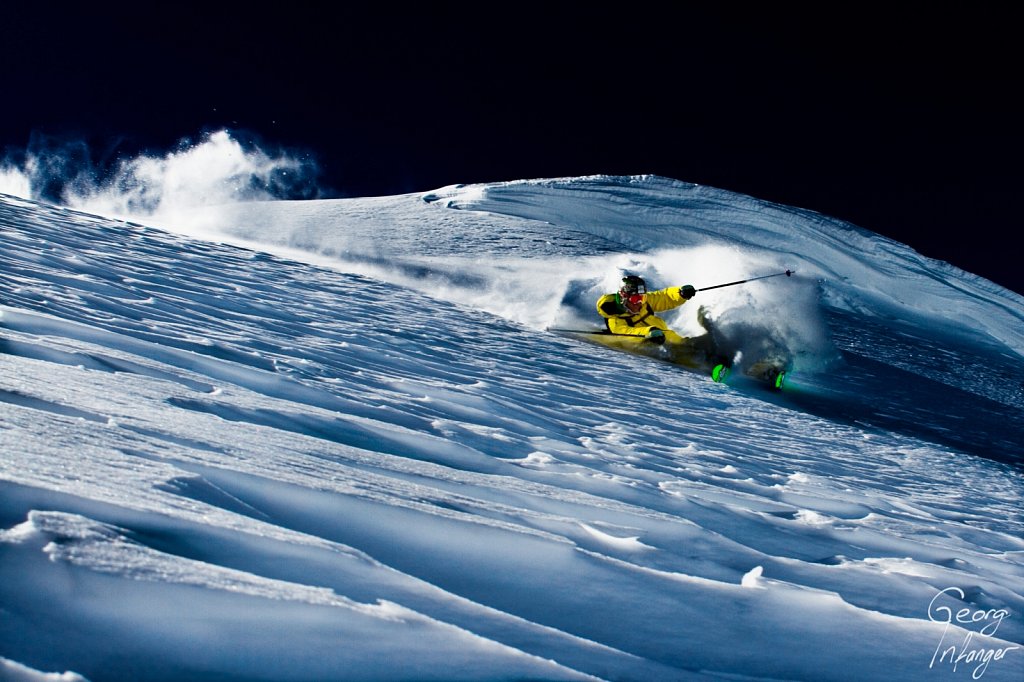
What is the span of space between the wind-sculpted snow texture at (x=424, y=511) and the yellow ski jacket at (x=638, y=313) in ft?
6.79

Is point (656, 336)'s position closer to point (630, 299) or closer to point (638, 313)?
point (638, 313)

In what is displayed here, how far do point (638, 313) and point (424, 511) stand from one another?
22.9ft

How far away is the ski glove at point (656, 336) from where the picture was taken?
307 inches

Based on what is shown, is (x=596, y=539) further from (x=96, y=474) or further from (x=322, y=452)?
(x=96, y=474)

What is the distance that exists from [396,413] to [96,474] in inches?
58.1

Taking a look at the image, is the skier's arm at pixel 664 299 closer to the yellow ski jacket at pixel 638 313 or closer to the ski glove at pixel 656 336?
the yellow ski jacket at pixel 638 313

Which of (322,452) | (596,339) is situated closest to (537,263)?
(596,339)

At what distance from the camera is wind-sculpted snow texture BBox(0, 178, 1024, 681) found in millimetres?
994

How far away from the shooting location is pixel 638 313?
831cm

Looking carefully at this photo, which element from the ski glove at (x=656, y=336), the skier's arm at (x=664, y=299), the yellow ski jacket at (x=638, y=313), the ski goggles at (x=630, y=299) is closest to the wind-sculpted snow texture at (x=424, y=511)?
the ski glove at (x=656, y=336)

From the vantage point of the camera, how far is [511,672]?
3.41 ft

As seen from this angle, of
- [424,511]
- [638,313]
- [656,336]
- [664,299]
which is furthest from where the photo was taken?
[664,299]

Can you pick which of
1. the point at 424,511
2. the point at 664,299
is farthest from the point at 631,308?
the point at 424,511

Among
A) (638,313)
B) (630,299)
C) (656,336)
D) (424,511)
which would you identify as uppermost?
(630,299)
